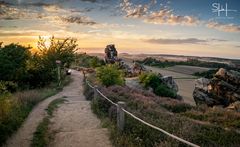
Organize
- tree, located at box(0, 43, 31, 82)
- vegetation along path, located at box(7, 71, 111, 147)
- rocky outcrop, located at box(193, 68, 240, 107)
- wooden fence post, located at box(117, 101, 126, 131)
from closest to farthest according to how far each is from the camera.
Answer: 1. vegetation along path, located at box(7, 71, 111, 147)
2. wooden fence post, located at box(117, 101, 126, 131)
3. rocky outcrop, located at box(193, 68, 240, 107)
4. tree, located at box(0, 43, 31, 82)

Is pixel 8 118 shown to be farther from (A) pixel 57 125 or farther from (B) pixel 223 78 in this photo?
(B) pixel 223 78

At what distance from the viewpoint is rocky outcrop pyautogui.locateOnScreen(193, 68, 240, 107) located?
3238 centimetres

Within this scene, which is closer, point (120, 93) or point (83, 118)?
point (83, 118)

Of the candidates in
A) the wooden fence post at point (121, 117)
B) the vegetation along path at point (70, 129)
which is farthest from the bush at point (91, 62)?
the wooden fence post at point (121, 117)

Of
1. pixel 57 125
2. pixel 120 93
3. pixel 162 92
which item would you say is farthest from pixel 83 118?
pixel 162 92

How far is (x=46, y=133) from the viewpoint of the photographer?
1316 cm

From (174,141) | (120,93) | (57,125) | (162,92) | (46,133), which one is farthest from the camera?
(162,92)

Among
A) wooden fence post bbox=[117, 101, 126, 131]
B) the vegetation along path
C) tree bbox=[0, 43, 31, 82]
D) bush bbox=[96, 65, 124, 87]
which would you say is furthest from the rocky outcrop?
wooden fence post bbox=[117, 101, 126, 131]

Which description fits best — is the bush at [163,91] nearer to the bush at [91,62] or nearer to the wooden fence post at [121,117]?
the wooden fence post at [121,117]

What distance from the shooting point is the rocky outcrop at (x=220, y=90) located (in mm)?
32375

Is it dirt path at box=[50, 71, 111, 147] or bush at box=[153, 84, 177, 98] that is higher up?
dirt path at box=[50, 71, 111, 147]

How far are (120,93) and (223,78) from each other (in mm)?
16566

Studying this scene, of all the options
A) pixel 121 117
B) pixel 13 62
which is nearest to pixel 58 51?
pixel 13 62

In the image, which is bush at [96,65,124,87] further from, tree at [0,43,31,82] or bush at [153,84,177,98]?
tree at [0,43,31,82]
